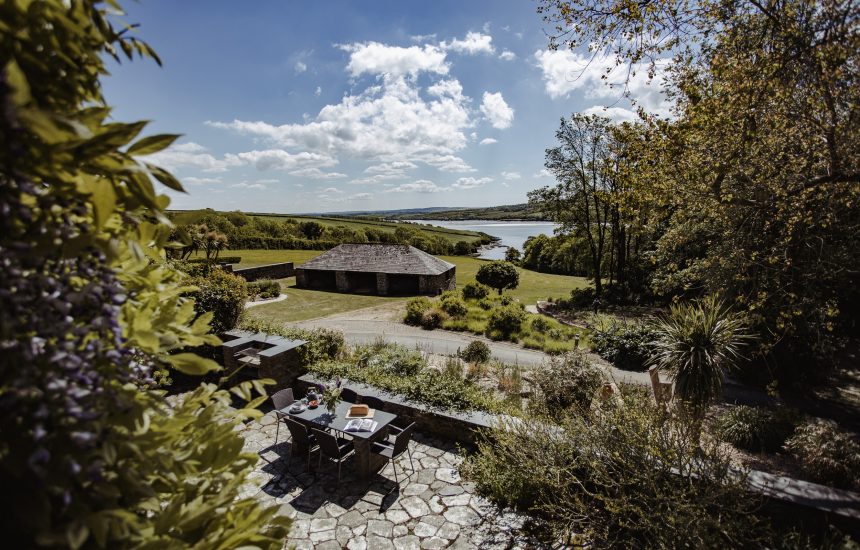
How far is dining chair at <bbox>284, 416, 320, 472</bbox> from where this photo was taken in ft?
22.4

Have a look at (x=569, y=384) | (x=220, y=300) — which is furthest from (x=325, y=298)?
(x=569, y=384)

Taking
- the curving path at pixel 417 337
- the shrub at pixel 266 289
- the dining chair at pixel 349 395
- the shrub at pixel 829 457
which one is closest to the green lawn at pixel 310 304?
the shrub at pixel 266 289

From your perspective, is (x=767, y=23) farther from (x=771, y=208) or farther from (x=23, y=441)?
(x=23, y=441)

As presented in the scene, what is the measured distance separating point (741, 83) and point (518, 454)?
681 cm

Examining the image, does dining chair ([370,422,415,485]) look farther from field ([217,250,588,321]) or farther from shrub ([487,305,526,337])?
field ([217,250,588,321])

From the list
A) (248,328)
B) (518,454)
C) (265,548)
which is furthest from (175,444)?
(248,328)

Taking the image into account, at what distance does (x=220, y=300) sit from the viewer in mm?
11727

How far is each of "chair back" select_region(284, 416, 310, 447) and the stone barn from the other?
24535 millimetres

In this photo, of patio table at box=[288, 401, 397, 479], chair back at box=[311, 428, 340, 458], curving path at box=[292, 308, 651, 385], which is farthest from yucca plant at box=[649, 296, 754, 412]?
chair back at box=[311, 428, 340, 458]

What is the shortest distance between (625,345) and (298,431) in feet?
42.5

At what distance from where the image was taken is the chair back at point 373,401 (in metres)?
8.26

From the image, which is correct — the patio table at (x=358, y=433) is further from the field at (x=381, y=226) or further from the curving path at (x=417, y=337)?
the field at (x=381, y=226)

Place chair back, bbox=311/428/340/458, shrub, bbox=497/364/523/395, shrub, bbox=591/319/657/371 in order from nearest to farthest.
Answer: chair back, bbox=311/428/340/458
shrub, bbox=497/364/523/395
shrub, bbox=591/319/657/371

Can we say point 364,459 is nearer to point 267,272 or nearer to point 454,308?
point 454,308
